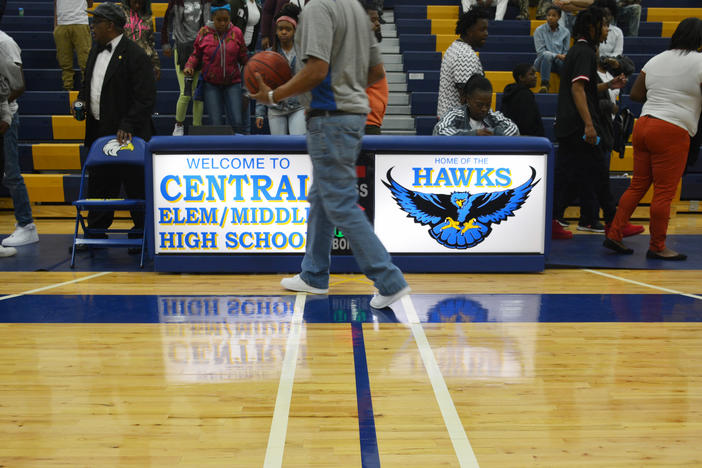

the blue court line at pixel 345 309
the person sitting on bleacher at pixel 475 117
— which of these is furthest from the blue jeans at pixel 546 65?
the blue court line at pixel 345 309

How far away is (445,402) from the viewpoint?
8.75 ft

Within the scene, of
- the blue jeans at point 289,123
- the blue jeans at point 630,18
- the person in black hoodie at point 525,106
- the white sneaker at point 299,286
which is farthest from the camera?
the blue jeans at point 630,18

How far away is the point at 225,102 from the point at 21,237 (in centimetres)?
238

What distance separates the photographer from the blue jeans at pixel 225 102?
277 inches

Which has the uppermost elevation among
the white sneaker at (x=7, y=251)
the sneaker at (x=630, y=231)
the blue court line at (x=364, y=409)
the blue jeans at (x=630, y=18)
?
the blue jeans at (x=630, y=18)

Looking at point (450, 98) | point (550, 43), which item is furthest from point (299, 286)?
point (550, 43)

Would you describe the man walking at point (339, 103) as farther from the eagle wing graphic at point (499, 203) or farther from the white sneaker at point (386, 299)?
the eagle wing graphic at point (499, 203)

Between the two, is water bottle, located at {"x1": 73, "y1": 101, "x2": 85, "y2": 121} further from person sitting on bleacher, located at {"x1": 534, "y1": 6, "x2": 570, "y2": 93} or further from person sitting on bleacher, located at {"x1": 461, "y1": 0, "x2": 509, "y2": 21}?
person sitting on bleacher, located at {"x1": 461, "y1": 0, "x2": 509, "y2": 21}

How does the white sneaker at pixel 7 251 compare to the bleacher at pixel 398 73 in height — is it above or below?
below

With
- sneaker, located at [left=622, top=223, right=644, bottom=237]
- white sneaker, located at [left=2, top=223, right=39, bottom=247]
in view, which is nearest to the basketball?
white sneaker, located at [left=2, top=223, right=39, bottom=247]

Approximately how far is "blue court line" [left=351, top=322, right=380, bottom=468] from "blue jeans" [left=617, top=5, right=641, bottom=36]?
9328 millimetres

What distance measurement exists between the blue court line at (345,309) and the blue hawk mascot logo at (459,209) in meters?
0.67

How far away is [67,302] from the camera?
4156mm

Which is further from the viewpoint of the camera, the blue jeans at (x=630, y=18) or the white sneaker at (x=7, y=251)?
the blue jeans at (x=630, y=18)
